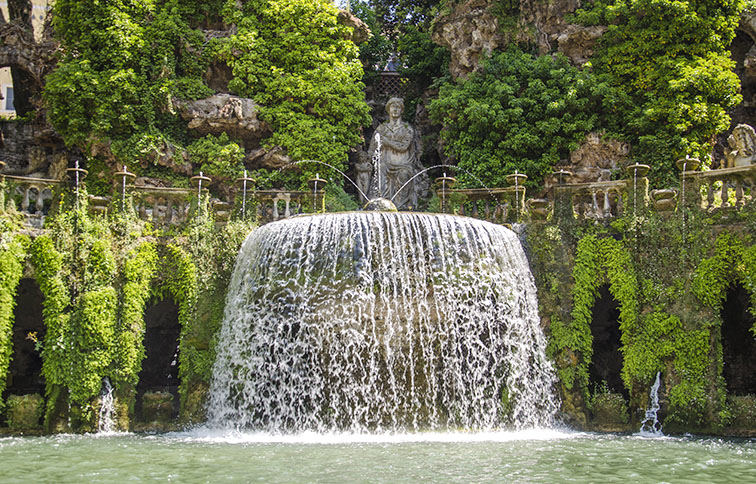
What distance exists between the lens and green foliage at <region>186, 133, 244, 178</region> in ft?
62.8

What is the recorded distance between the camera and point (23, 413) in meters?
12.3

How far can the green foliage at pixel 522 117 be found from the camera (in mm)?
18609

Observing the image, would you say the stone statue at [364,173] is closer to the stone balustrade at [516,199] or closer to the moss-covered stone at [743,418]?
the stone balustrade at [516,199]

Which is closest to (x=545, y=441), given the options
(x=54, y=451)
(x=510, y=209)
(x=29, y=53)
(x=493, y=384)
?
(x=493, y=384)

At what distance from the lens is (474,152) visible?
19188mm

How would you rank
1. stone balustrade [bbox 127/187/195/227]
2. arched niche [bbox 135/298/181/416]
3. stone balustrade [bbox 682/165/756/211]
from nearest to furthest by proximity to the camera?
stone balustrade [bbox 682/165/756/211]
stone balustrade [bbox 127/187/195/227]
arched niche [bbox 135/298/181/416]

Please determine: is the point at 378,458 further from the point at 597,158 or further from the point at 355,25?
the point at 355,25

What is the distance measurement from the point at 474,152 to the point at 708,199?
7.26 metres

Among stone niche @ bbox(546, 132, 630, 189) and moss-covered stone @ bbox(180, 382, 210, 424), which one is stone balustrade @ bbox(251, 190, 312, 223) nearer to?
moss-covered stone @ bbox(180, 382, 210, 424)

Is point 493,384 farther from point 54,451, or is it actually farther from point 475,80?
point 475,80

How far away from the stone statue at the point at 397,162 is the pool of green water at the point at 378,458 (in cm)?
881

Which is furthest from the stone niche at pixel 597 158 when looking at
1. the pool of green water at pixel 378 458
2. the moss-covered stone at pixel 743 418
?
the pool of green water at pixel 378 458

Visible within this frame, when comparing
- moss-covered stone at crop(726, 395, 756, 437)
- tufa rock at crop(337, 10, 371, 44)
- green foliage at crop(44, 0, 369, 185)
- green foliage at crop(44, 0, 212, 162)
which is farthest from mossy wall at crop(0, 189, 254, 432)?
tufa rock at crop(337, 10, 371, 44)

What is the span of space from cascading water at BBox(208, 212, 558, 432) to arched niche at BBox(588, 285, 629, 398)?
2.73 metres
